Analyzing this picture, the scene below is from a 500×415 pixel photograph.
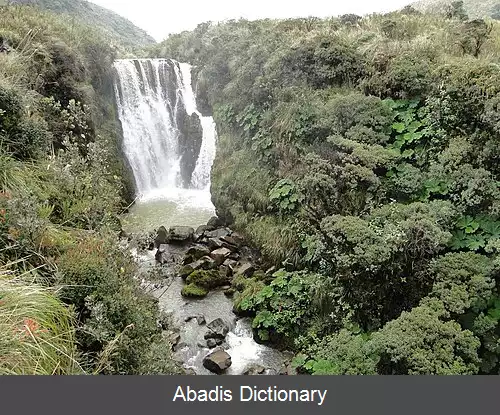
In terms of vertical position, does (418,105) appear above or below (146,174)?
above

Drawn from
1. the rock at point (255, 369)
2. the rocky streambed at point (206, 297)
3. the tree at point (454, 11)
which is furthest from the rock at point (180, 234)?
the tree at point (454, 11)

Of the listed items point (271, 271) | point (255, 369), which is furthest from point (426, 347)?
Result: point (271, 271)

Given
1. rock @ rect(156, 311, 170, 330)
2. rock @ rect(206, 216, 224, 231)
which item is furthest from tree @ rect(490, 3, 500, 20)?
rock @ rect(156, 311, 170, 330)

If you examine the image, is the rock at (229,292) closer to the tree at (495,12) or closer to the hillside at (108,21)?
the tree at (495,12)

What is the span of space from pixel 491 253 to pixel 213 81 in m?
11.1

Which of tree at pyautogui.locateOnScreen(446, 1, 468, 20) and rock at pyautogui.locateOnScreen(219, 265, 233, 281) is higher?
tree at pyautogui.locateOnScreen(446, 1, 468, 20)

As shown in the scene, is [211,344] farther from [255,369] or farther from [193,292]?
[193,292]

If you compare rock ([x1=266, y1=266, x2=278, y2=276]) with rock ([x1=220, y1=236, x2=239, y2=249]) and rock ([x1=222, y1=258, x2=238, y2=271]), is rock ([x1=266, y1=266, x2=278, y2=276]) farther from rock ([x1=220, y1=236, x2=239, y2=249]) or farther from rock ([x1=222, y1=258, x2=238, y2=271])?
rock ([x1=220, y1=236, x2=239, y2=249])

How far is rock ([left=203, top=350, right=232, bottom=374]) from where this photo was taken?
673 cm

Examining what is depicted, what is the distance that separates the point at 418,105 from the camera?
799cm

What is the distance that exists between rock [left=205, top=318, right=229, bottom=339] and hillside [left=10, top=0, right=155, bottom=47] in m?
23.9

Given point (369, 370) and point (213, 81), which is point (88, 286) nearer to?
point (369, 370)

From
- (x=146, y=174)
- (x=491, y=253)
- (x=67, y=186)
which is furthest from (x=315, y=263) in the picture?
(x=146, y=174)

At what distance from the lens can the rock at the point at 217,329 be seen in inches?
293
